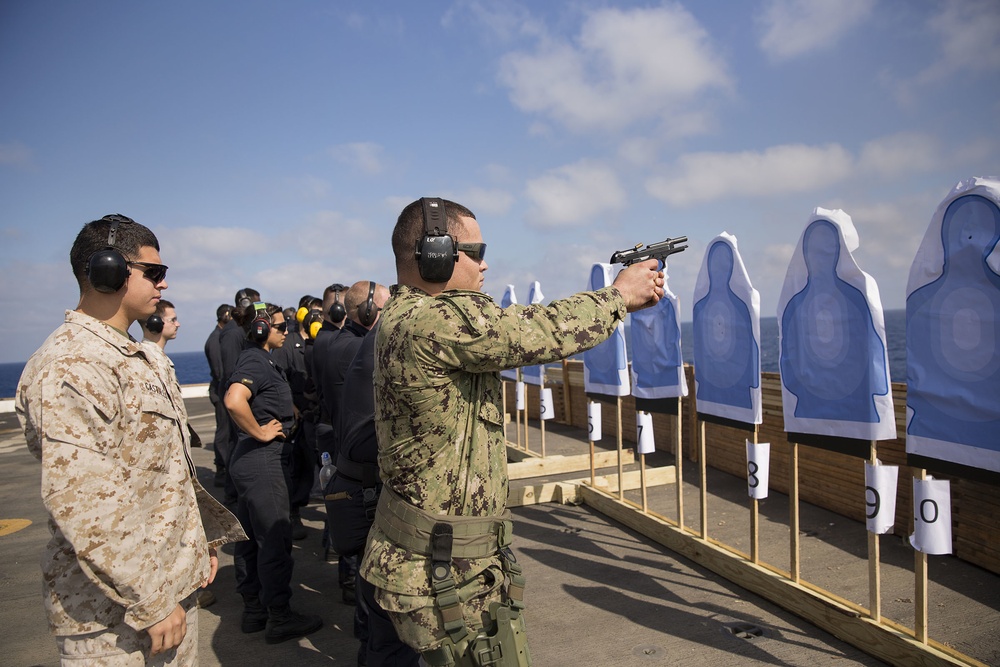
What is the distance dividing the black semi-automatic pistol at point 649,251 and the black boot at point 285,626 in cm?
313

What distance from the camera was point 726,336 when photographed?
4.76 meters

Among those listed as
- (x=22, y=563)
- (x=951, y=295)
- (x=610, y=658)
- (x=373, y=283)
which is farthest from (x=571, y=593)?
(x=22, y=563)

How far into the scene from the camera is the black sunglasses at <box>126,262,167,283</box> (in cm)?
211

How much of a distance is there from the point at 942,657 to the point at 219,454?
7342mm

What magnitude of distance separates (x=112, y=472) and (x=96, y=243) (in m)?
0.76

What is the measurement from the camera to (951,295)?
312 cm

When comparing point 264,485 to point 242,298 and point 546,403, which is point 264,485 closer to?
point 242,298

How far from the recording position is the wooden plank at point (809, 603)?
309 cm

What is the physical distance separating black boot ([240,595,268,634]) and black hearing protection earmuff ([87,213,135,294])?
2.93 m

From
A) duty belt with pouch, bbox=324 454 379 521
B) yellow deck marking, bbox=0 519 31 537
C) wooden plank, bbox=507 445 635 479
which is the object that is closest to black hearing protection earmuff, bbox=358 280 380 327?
duty belt with pouch, bbox=324 454 379 521

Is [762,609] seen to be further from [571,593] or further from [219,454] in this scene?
[219,454]

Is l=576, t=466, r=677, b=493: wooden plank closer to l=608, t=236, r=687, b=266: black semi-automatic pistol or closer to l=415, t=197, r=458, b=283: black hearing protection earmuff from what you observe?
l=608, t=236, r=687, b=266: black semi-automatic pistol

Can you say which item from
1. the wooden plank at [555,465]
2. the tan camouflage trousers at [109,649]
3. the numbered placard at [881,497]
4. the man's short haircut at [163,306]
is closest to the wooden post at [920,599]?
the numbered placard at [881,497]

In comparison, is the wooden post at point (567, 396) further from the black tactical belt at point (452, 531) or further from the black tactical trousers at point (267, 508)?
the black tactical belt at point (452, 531)
